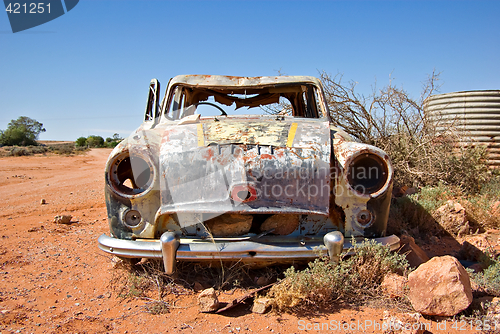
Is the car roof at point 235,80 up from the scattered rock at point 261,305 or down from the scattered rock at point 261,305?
up

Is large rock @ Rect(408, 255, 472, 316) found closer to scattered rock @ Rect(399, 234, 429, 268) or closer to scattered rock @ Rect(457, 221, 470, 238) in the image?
scattered rock @ Rect(399, 234, 429, 268)

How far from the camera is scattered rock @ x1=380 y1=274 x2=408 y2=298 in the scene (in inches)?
92.4

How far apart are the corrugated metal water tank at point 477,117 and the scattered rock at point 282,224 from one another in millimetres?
5302

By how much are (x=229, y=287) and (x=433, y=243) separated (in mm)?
2710

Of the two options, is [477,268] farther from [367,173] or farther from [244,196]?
[244,196]

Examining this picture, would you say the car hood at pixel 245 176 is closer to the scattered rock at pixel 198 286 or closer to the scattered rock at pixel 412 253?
the scattered rock at pixel 198 286

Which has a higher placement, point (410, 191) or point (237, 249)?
point (237, 249)

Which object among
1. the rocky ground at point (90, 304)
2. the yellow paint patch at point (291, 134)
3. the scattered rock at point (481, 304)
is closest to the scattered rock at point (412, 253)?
the scattered rock at point (481, 304)

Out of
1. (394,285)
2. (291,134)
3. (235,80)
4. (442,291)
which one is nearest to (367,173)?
(291,134)

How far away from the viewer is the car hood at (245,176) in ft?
7.87

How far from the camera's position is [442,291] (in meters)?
2.10

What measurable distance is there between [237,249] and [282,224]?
47 centimetres

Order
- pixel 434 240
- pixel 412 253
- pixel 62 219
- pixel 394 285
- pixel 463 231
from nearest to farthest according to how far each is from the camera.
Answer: pixel 394 285
pixel 412 253
pixel 434 240
pixel 463 231
pixel 62 219

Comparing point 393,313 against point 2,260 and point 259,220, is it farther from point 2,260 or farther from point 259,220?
point 2,260
